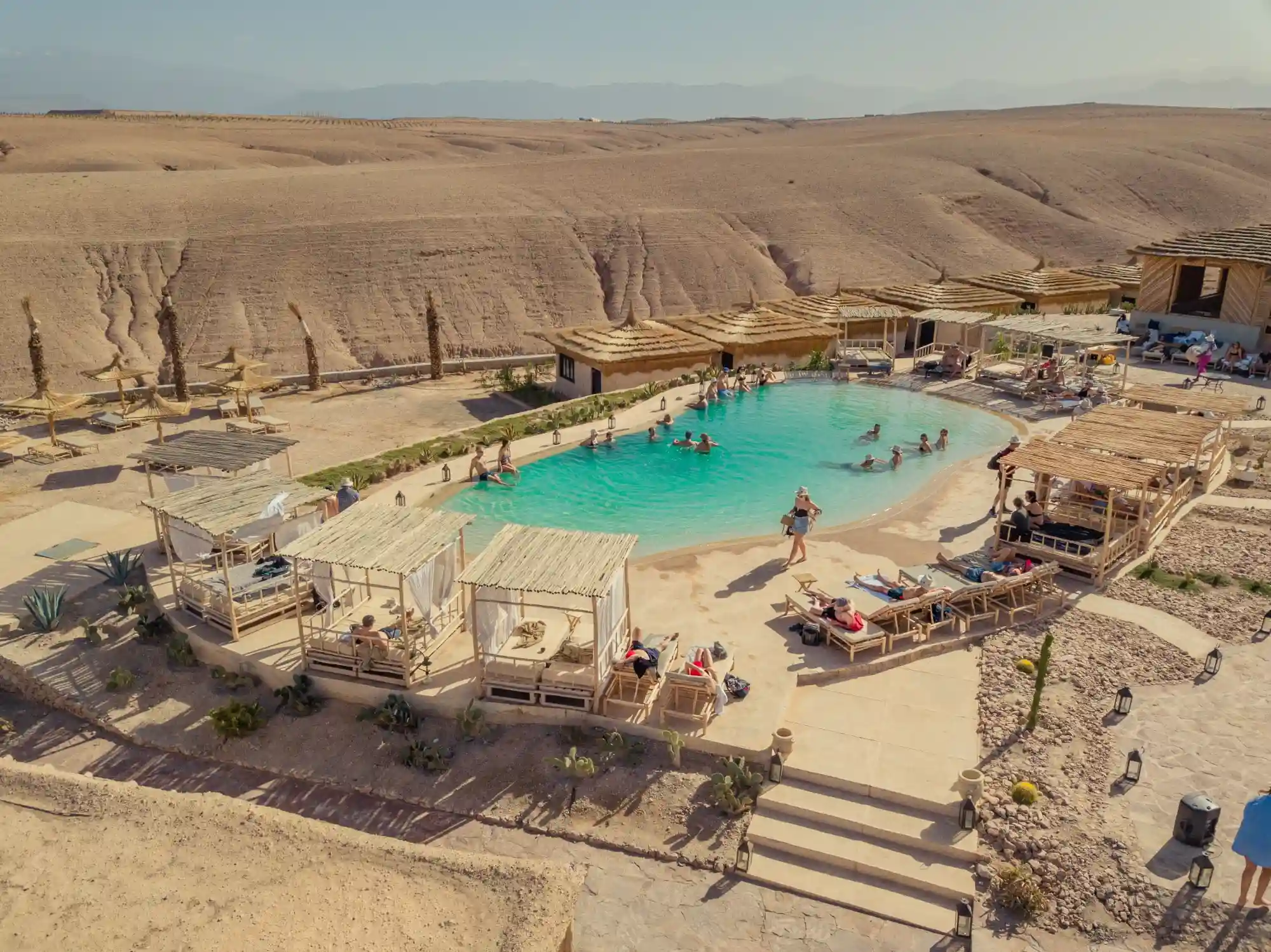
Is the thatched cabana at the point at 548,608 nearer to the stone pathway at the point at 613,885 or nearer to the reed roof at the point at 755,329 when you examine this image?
the stone pathway at the point at 613,885

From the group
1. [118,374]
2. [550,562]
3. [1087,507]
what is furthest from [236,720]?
[118,374]

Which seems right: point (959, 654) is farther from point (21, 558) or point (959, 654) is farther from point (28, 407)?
point (28, 407)

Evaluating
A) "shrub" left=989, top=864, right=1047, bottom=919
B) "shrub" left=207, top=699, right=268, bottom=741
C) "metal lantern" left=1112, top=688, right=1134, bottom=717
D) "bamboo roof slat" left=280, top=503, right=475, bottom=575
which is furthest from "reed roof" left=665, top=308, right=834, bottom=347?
"shrub" left=989, top=864, right=1047, bottom=919

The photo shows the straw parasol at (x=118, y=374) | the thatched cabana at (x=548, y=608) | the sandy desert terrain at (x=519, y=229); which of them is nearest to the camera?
the thatched cabana at (x=548, y=608)

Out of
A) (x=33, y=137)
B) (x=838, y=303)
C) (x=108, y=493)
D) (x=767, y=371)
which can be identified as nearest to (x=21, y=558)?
(x=108, y=493)

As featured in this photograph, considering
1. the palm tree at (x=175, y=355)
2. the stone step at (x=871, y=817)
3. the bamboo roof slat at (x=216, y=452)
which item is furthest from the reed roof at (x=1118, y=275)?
the palm tree at (x=175, y=355)
